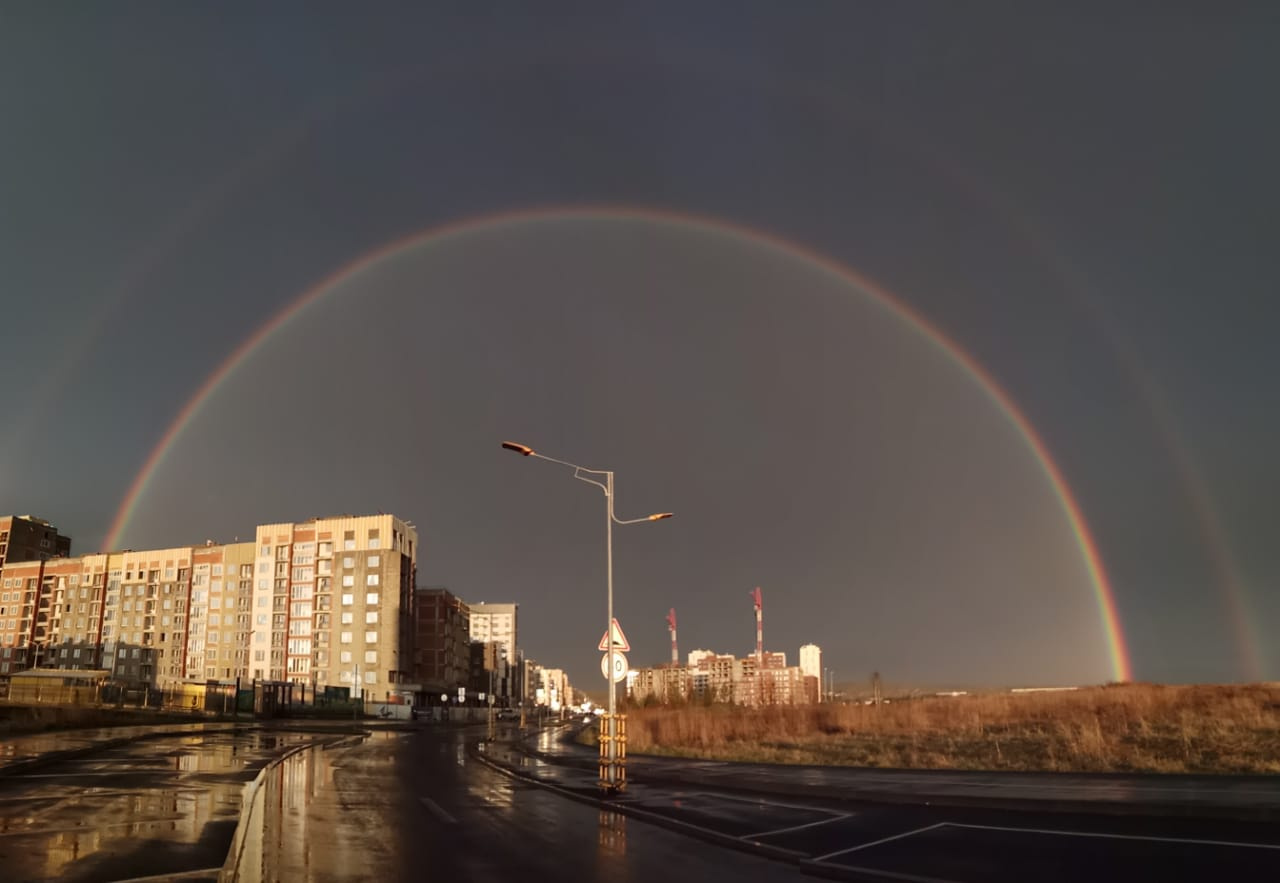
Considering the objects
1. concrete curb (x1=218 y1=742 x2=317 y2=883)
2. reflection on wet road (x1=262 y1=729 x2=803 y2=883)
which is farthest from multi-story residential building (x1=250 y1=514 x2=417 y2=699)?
reflection on wet road (x1=262 y1=729 x2=803 y2=883)

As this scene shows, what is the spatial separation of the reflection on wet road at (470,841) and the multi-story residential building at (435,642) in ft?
446

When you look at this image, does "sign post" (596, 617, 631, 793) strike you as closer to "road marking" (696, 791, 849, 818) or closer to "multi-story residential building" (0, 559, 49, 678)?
"road marking" (696, 791, 849, 818)

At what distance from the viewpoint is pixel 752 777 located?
920 inches

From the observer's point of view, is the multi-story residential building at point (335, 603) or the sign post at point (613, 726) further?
the multi-story residential building at point (335, 603)

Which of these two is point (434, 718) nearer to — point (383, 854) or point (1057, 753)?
point (1057, 753)

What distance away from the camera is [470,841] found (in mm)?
14094

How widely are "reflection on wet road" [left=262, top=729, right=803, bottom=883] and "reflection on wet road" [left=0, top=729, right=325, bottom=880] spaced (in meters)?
1.11

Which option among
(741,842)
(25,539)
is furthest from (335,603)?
(741,842)

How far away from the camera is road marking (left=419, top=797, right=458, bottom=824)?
16.8 m

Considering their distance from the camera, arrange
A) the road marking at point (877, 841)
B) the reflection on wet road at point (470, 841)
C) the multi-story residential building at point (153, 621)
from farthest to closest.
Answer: the multi-story residential building at point (153, 621) → the road marking at point (877, 841) → the reflection on wet road at point (470, 841)

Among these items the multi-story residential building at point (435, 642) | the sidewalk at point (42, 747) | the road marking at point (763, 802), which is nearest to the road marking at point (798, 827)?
the road marking at point (763, 802)

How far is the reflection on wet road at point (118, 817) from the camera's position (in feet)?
35.8

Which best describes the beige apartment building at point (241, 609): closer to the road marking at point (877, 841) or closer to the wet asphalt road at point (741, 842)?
the wet asphalt road at point (741, 842)

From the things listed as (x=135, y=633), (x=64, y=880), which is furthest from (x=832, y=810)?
(x=135, y=633)
